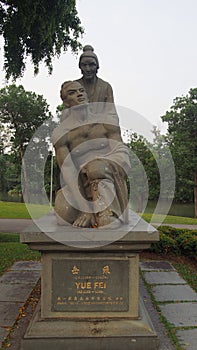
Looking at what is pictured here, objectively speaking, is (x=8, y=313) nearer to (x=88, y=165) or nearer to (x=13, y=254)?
(x=88, y=165)

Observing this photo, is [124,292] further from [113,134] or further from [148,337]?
[113,134]

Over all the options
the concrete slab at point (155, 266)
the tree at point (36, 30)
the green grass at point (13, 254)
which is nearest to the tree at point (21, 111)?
the tree at point (36, 30)

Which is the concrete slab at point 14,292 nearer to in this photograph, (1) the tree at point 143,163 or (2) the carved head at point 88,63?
(2) the carved head at point 88,63

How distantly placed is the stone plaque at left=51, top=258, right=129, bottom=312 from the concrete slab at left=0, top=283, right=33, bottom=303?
1263 mm

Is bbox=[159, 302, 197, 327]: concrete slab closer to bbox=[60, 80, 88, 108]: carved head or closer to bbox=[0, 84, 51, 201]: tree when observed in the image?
bbox=[60, 80, 88, 108]: carved head

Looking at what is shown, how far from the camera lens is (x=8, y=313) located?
3.89 m

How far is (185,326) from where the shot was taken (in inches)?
142

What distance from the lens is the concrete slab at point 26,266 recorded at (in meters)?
5.89

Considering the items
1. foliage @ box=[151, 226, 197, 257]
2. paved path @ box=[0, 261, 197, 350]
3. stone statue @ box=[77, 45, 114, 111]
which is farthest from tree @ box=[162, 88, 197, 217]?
stone statue @ box=[77, 45, 114, 111]

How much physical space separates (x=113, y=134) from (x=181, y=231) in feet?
15.3

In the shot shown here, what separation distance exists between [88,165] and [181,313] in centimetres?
200

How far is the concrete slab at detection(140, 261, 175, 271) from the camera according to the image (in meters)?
6.03

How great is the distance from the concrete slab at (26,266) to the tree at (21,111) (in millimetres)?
17630

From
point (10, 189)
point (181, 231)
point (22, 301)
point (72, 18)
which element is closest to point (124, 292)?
point (22, 301)
